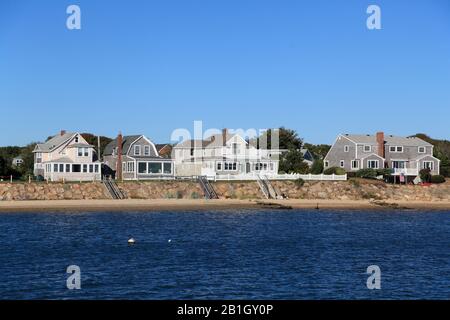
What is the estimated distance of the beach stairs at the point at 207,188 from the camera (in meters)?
76.0

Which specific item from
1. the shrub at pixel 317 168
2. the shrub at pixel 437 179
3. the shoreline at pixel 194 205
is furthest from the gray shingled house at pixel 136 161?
the shrub at pixel 437 179

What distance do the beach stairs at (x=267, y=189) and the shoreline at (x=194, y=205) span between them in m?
2.36

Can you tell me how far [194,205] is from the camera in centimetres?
7038

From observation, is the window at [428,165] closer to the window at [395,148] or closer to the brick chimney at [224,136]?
the window at [395,148]

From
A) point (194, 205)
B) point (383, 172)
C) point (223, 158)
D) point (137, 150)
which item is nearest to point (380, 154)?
point (383, 172)

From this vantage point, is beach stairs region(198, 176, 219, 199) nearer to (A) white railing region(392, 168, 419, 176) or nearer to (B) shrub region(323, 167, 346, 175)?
(B) shrub region(323, 167, 346, 175)

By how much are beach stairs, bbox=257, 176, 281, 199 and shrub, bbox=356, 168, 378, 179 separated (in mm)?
16298

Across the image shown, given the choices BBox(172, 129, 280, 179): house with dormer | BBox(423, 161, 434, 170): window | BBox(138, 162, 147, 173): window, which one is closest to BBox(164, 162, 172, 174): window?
BBox(172, 129, 280, 179): house with dormer

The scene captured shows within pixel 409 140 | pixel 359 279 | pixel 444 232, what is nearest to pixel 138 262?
pixel 359 279

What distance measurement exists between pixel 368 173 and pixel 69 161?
135 ft

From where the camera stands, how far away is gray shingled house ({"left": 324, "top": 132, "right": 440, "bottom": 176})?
9447cm

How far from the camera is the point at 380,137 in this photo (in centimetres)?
9656

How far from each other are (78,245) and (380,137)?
6568 centimetres
